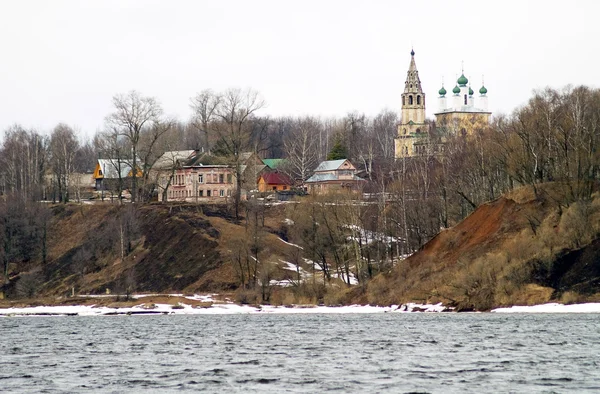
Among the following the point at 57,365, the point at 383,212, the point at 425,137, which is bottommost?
the point at 57,365

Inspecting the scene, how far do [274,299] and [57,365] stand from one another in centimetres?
5095

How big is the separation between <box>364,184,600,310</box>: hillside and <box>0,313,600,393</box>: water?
5.13m

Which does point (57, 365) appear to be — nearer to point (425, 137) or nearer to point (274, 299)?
point (274, 299)

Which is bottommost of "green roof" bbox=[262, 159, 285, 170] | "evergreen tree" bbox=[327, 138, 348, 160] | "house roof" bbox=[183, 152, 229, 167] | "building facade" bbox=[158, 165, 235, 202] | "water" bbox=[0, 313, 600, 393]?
"water" bbox=[0, 313, 600, 393]

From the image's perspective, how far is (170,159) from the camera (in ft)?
503

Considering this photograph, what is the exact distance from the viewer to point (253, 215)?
405 feet

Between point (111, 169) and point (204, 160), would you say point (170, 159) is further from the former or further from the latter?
point (111, 169)

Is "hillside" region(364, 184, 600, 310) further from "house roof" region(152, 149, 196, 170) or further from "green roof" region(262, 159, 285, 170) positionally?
"green roof" region(262, 159, 285, 170)

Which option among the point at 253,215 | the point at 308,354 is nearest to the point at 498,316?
A: the point at 308,354

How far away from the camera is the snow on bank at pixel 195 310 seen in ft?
283

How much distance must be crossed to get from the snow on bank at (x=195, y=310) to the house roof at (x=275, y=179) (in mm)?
57405

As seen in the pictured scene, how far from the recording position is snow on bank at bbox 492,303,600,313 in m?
71.1

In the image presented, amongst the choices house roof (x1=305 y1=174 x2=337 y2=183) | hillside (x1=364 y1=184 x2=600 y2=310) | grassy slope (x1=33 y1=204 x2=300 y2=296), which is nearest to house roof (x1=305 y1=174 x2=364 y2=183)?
house roof (x1=305 y1=174 x2=337 y2=183)

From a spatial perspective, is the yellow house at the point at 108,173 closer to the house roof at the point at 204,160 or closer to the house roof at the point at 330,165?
the house roof at the point at 204,160
